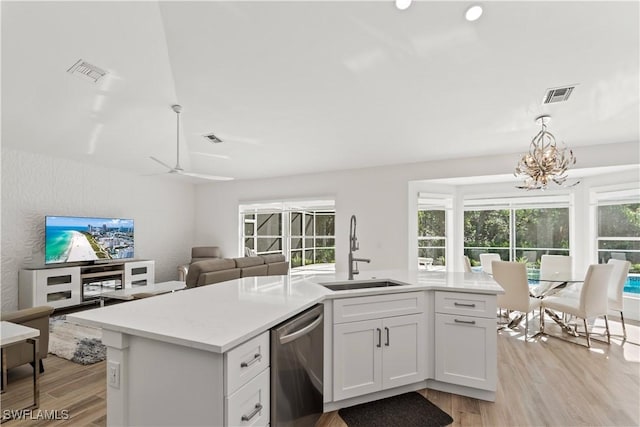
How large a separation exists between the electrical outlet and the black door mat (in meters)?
1.49

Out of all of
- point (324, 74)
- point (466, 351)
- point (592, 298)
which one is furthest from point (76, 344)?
point (592, 298)

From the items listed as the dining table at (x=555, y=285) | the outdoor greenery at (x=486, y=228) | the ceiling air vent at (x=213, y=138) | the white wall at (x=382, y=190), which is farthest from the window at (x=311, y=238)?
the dining table at (x=555, y=285)

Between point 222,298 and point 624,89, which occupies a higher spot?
point 624,89

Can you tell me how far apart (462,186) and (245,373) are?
18.8 feet

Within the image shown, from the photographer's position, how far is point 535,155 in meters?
3.57

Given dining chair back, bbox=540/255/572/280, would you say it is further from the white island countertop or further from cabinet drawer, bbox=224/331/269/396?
cabinet drawer, bbox=224/331/269/396

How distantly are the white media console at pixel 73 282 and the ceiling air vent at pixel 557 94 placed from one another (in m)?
6.77

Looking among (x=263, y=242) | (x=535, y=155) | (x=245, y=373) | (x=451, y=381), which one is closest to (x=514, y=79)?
(x=535, y=155)

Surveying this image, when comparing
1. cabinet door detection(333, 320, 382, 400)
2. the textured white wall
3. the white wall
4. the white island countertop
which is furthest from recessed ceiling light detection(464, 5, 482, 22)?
the textured white wall

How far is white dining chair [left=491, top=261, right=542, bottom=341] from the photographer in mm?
3725

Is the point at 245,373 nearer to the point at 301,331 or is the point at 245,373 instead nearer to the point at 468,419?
the point at 301,331

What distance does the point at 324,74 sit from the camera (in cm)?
359

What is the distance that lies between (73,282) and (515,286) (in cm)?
630

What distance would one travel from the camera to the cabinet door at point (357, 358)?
2180 millimetres
